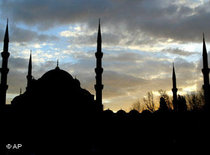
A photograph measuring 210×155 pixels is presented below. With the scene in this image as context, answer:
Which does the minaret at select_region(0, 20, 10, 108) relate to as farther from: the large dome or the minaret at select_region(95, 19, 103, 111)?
the minaret at select_region(95, 19, 103, 111)

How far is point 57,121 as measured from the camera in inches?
925

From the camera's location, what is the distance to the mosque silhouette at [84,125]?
22.4 m

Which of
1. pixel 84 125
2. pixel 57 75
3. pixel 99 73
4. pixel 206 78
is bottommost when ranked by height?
pixel 84 125

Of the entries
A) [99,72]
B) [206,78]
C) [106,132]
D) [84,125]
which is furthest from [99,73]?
[206,78]

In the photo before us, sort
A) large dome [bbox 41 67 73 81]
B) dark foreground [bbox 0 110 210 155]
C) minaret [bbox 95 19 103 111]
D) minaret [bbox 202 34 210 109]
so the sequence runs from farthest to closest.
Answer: large dome [bbox 41 67 73 81] < minaret [bbox 95 19 103 111] < minaret [bbox 202 34 210 109] < dark foreground [bbox 0 110 210 155]

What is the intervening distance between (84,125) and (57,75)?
583 centimetres

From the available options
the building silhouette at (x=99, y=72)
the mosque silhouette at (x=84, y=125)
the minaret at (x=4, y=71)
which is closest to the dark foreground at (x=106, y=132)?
the mosque silhouette at (x=84, y=125)

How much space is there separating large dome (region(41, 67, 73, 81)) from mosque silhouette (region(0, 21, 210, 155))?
0.20m

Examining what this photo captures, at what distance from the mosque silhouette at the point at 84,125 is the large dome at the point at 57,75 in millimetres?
204

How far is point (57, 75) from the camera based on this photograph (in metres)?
26.0

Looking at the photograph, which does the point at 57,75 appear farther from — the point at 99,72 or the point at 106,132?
the point at 106,132

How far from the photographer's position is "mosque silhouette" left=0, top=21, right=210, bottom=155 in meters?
22.4

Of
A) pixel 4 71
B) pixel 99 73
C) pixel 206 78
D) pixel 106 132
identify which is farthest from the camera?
pixel 99 73

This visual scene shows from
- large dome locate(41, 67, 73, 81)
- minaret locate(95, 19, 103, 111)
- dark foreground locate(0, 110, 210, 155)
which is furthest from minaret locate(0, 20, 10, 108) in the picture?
minaret locate(95, 19, 103, 111)
